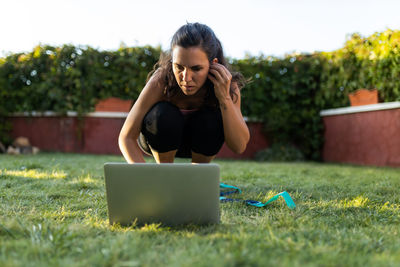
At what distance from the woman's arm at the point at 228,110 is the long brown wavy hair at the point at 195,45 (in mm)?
89

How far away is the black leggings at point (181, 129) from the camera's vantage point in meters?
1.86

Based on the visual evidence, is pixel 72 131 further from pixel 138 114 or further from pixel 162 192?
pixel 162 192

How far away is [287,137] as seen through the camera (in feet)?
18.7

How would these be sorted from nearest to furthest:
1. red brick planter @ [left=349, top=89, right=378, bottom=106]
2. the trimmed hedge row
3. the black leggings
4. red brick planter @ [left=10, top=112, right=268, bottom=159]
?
1. the black leggings
2. red brick planter @ [left=349, top=89, right=378, bottom=106]
3. the trimmed hedge row
4. red brick planter @ [left=10, top=112, right=268, bottom=159]

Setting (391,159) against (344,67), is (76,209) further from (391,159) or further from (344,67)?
(344,67)

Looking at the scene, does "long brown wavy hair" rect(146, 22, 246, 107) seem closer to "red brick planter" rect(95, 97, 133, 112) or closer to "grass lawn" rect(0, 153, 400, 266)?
"grass lawn" rect(0, 153, 400, 266)

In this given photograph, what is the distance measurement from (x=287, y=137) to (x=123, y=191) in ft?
15.8

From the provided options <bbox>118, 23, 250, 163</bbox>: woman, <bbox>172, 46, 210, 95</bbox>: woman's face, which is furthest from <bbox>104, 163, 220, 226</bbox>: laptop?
<bbox>172, 46, 210, 95</bbox>: woman's face

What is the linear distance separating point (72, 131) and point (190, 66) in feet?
14.8

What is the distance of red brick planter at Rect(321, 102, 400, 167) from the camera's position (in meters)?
4.37

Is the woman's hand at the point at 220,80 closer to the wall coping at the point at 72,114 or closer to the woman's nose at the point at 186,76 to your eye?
the woman's nose at the point at 186,76

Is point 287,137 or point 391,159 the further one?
point 287,137

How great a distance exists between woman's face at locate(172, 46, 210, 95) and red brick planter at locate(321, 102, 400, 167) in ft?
11.6

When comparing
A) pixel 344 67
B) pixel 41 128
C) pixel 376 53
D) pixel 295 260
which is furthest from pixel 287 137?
pixel 295 260
